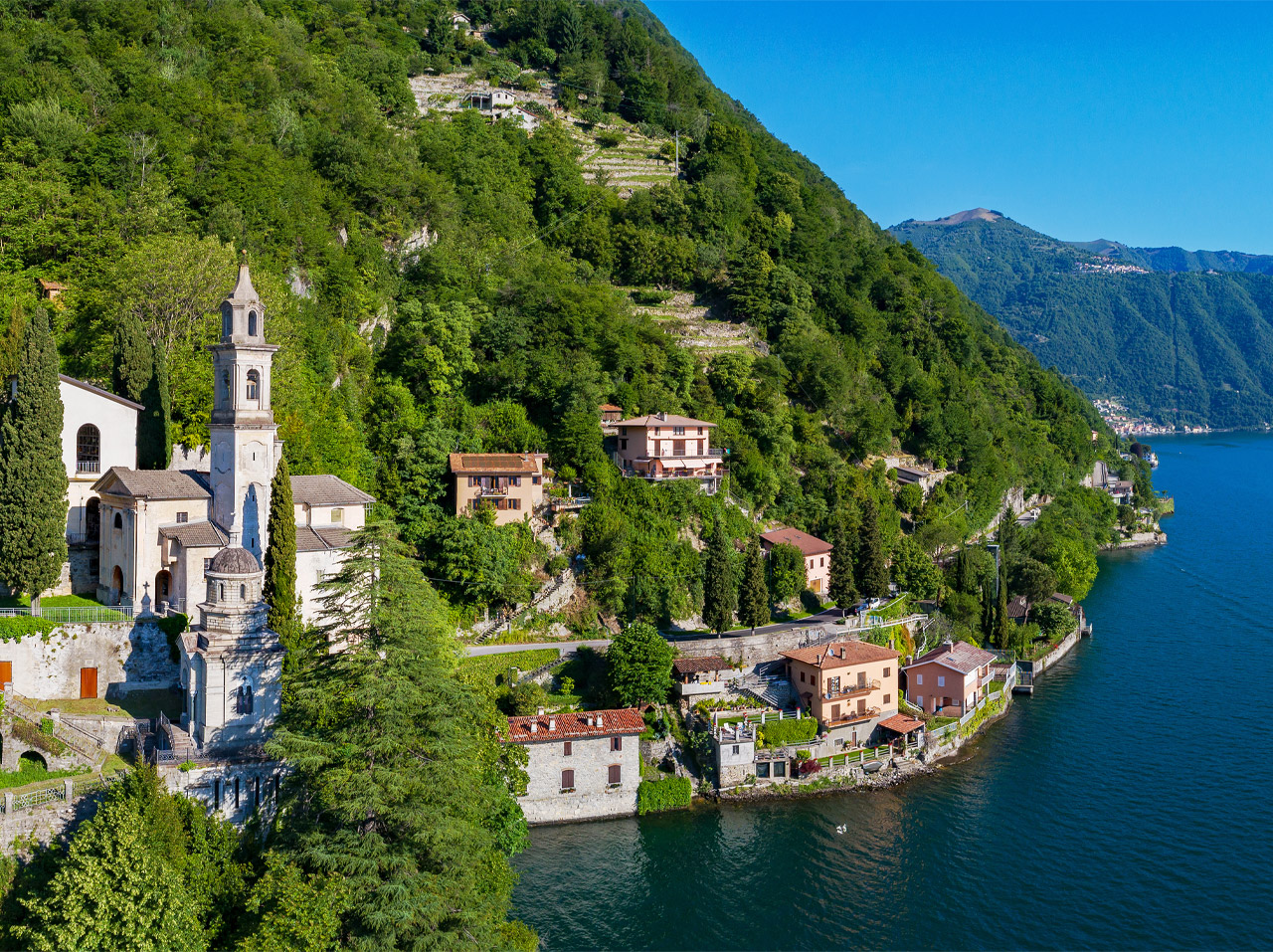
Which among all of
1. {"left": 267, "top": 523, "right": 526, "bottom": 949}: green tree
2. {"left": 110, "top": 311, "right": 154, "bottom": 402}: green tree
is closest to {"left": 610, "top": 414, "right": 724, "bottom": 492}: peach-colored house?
{"left": 110, "top": 311, "right": 154, "bottom": 402}: green tree

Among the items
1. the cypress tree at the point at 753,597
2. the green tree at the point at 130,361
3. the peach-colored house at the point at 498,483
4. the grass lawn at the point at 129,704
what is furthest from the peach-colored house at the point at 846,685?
the green tree at the point at 130,361

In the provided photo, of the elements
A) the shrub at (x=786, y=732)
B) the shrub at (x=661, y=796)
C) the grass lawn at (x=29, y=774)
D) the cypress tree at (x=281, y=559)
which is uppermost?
the cypress tree at (x=281, y=559)

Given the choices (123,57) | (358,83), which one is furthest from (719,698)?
(358,83)

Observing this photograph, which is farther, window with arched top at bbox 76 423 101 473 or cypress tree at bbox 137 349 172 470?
cypress tree at bbox 137 349 172 470

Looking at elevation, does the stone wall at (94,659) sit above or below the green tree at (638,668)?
above

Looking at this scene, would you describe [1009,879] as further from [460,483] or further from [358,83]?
[358,83]

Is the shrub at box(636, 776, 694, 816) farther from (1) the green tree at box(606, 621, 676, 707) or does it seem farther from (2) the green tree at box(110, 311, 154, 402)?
(2) the green tree at box(110, 311, 154, 402)

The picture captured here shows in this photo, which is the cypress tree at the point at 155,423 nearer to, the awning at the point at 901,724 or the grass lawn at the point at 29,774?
the grass lawn at the point at 29,774

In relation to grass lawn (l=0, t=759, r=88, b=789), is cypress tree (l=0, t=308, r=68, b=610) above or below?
above
